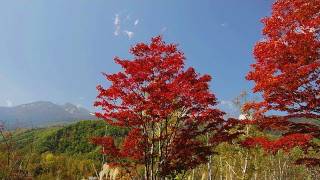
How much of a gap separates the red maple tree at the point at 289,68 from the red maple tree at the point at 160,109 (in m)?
1.94

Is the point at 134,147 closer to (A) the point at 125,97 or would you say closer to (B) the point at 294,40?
(A) the point at 125,97

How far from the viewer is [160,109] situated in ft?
47.7

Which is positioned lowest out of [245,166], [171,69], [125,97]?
[245,166]

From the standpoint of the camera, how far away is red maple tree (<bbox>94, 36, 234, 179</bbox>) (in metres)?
14.7

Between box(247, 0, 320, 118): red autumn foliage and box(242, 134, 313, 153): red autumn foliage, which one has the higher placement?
box(247, 0, 320, 118): red autumn foliage

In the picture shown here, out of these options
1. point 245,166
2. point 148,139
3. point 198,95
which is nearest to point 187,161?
point 148,139

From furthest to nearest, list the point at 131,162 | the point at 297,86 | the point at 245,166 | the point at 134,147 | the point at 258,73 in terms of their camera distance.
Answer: the point at 245,166 < the point at 131,162 < the point at 134,147 < the point at 258,73 < the point at 297,86

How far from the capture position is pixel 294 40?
45.6 ft

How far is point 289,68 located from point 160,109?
441 centimetres

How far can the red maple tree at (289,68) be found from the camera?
13.6 meters

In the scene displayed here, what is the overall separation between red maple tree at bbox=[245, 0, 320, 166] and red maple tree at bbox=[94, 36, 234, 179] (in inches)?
76.5

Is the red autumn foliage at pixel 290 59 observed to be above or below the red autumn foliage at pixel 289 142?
above

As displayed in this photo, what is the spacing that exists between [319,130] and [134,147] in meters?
6.57

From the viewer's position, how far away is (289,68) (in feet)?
44.9
